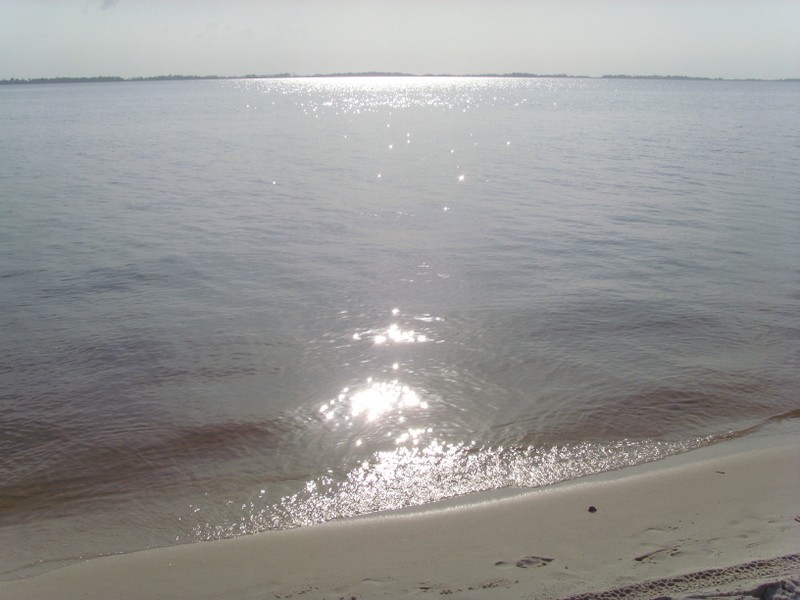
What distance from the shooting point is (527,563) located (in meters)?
4.91

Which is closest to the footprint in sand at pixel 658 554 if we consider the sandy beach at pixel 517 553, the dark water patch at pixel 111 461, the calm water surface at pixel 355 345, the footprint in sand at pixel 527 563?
the sandy beach at pixel 517 553

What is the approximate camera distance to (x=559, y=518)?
18.3 ft

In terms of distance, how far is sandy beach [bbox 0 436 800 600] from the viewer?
4.62m

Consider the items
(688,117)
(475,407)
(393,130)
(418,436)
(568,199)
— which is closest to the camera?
(418,436)

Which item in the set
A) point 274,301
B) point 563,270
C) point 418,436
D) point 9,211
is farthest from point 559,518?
point 9,211

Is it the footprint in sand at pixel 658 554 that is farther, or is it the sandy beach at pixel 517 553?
the footprint in sand at pixel 658 554

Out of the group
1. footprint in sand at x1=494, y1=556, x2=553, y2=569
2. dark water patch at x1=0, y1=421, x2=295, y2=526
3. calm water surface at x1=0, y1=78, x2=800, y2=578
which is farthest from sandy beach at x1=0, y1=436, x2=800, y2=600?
dark water patch at x1=0, y1=421, x2=295, y2=526

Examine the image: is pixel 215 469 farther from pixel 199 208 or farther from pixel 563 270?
pixel 199 208

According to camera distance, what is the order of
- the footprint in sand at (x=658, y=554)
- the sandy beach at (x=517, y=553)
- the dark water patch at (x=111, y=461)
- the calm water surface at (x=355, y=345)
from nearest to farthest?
the sandy beach at (x=517, y=553) < the footprint in sand at (x=658, y=554) < the dark water patch at (x=111, y=461) < the calm water surface at (x=355, y=345)

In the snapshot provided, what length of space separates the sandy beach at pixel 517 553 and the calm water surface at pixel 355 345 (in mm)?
351

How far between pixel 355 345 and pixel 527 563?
5.13 metres

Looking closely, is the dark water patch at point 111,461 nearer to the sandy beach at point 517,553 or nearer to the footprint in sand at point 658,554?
the sandy beach at point 517,553

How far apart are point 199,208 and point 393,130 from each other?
1228 inches

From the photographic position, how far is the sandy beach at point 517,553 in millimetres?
4617
